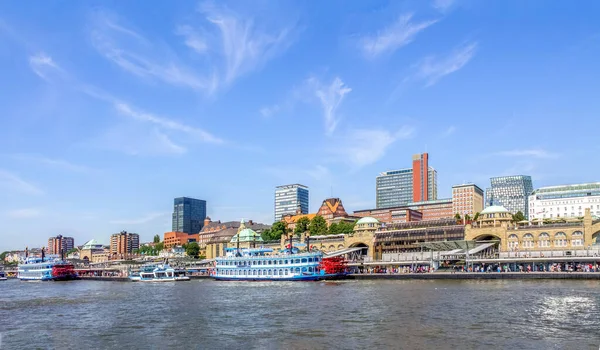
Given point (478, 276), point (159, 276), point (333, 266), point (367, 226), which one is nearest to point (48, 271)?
point (159, 276)

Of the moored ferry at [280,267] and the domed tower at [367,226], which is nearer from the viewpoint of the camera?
the moored ferry at [280,267]

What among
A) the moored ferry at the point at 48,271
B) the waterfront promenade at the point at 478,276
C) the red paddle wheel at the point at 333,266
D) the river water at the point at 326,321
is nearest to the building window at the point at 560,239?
the waterfront promenade at the point at 478,276

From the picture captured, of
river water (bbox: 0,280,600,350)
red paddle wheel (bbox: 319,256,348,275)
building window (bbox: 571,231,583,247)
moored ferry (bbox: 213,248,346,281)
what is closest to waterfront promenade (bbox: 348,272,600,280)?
red paddle wheel (bbox: 319,256,348,275)

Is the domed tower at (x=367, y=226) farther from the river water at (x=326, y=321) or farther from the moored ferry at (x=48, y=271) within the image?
the river water at (x=326, y=321)

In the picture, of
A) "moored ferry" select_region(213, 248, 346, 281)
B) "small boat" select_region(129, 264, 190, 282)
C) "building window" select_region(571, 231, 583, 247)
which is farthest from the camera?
"small boat" select_region(129, 264, 190, 282)

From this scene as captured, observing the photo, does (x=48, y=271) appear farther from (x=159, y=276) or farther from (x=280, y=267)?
(x=280, y=267)

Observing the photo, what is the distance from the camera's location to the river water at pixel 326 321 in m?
47.7

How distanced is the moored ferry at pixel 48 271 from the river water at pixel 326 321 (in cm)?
9283

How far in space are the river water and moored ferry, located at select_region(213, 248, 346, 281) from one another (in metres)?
44.2

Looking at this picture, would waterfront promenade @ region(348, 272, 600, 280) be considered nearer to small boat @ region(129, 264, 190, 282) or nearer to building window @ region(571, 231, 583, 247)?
building window @ region(571, 231, 583, 247)

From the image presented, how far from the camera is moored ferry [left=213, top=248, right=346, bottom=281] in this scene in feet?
440

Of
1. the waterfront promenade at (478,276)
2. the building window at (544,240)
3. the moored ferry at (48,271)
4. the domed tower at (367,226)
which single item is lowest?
the moored ferry at (48,271)

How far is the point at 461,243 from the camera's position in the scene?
148 meters

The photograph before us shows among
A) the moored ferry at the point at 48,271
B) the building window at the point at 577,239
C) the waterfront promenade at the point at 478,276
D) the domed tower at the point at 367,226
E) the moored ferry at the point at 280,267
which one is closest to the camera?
the waterfront promenade at the point at 478,276
